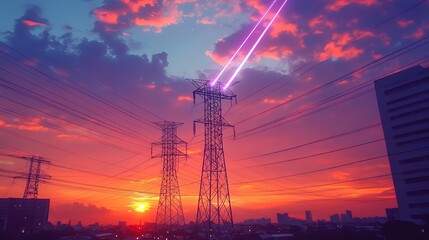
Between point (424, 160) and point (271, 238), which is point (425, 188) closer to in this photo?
point (424, 160)

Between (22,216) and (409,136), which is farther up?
(409,136)

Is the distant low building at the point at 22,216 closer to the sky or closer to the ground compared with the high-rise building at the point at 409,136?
closer to the ground

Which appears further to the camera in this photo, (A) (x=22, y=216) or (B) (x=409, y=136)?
(B) (x=409, y=136)

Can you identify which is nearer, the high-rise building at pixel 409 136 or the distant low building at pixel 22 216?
the distant low building at pixel 22 216
